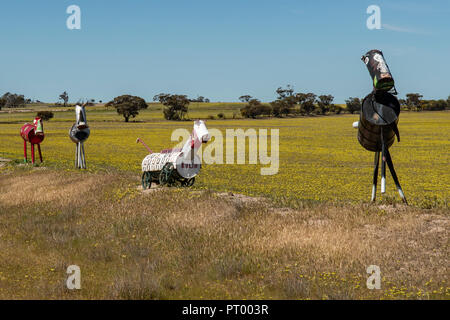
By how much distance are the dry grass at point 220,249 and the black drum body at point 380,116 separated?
219 centimetres

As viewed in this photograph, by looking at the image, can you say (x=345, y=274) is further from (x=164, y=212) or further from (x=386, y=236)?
(x=164, y=212)

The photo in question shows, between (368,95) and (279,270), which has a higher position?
(368,95)

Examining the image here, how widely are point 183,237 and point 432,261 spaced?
17.9ft

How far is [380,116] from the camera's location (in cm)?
1334

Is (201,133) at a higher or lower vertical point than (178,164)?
higher

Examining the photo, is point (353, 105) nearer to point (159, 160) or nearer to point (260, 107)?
point (260, 107)

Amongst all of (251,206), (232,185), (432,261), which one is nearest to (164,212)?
(251,206)

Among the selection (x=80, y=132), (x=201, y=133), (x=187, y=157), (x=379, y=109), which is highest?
(x=379, y=109)

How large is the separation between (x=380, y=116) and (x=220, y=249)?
6.14m

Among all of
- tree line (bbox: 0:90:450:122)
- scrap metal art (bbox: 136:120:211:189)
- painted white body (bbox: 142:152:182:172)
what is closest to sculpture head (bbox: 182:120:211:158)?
scrap metal art (bbox: 136:120:211:189)

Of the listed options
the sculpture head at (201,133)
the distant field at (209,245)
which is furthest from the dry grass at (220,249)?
the sculpture head at (201,133)

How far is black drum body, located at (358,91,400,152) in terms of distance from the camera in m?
13.2

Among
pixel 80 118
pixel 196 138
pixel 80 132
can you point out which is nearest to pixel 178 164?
pixel 196 138
